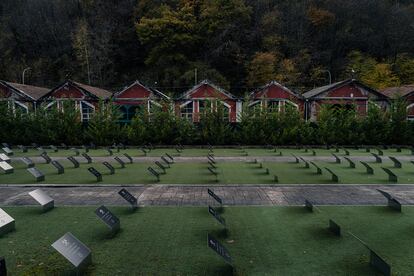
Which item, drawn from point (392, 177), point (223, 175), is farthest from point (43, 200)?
point (392, 177)

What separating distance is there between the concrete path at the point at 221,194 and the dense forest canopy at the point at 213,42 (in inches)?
1312

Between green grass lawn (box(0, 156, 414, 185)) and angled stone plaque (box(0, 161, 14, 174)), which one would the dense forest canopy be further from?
angled stone plaque (box(0, 161, 14, 174))

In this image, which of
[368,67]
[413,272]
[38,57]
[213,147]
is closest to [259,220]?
[413,272]

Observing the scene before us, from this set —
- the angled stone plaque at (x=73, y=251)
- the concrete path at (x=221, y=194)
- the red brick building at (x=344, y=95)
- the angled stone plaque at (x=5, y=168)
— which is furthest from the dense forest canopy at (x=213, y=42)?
the angled stone plaque at (x=73, y=251)

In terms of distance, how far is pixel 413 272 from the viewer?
15.8 feet

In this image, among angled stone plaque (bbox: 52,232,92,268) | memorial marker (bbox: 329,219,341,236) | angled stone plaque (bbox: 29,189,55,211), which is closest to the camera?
angled stone plaque (bbox: 52,232,92,268)

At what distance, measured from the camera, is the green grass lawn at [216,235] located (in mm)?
5031

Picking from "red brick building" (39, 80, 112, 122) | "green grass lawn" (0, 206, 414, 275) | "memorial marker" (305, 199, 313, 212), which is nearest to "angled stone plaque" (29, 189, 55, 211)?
"green grass lawn" (0, 206, 414, 275)

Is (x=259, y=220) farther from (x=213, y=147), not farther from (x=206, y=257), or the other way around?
(x=213, y=147)

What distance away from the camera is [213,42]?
46.6m

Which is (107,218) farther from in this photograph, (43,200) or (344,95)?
(344,95)

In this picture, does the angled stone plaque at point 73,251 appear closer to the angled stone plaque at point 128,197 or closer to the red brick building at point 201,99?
the angled stone plaque at point 128,197

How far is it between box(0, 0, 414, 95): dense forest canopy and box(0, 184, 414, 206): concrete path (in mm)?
33322

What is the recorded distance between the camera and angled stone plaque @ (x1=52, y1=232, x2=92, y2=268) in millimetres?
4703
